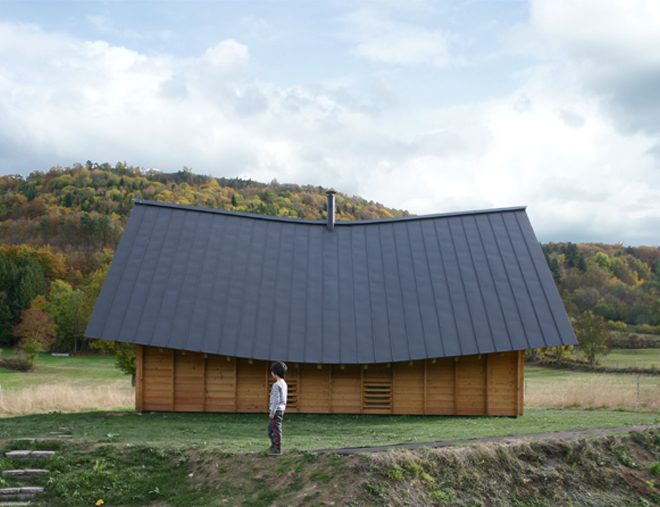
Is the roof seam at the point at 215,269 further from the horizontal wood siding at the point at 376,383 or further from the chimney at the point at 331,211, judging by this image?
the horizontal wood siding at the point at 376,383

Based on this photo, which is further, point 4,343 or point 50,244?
point 50,244

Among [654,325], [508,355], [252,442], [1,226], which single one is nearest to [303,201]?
[1,226]

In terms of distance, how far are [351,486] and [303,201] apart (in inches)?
3044

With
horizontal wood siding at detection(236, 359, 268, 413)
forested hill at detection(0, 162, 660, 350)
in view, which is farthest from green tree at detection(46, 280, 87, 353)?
horizontal wood siding at detection(236, 359, 268, 413)

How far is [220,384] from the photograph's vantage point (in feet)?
65.6

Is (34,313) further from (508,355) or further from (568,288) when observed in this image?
(568,288)

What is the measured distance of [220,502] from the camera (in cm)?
1038

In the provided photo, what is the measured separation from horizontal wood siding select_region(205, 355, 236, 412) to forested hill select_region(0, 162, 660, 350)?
31489mm

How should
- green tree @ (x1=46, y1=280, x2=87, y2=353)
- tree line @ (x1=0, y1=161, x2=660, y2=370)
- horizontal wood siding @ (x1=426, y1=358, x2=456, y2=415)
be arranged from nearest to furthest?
horizontal wood siding @ (x1=426, y1=358, x2=456, y2=415) → green tree @ (x1=46, y1=280, x2=87, y2=353) → tree line @ (x1=0, y1=161, x2=660, y2=370)

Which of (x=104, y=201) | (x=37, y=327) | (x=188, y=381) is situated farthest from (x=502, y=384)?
(x=104, y=201)

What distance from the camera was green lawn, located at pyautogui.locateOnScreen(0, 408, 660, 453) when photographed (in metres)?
13.4

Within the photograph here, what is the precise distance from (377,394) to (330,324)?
249 centimetres

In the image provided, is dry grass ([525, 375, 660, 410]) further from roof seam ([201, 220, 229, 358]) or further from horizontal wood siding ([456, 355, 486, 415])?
roof seam ([201, 220, 229, 358])

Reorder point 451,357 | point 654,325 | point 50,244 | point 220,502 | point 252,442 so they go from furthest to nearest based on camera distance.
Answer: point 50,244, point 654,325, point 451,357, point 252,442, point 220,502
